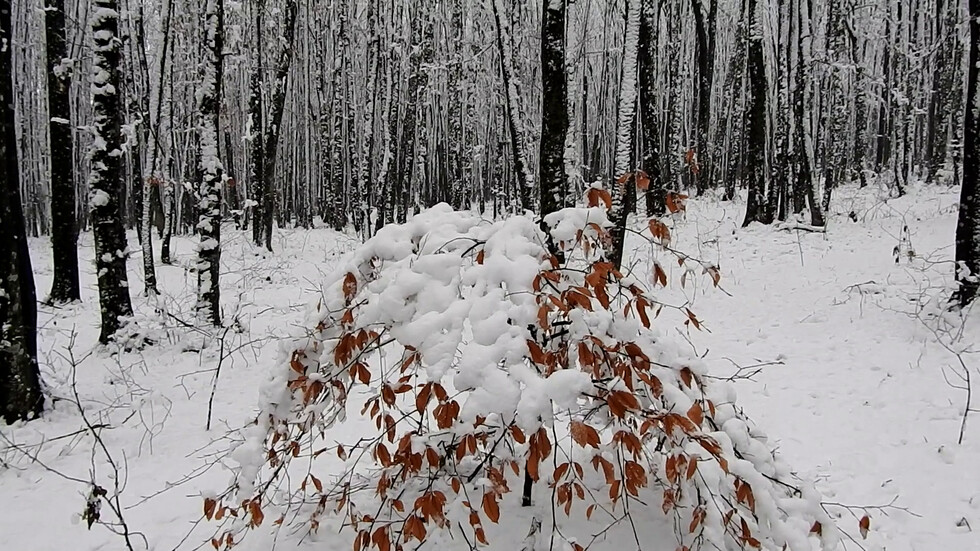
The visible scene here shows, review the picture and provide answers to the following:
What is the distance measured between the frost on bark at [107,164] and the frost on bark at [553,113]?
5042 mm

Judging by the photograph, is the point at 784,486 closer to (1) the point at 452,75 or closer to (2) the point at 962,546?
(2) the point at 962,546

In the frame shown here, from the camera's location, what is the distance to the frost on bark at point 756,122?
39.2ft

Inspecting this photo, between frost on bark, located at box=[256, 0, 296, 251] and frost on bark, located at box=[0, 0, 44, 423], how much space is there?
26.8ft

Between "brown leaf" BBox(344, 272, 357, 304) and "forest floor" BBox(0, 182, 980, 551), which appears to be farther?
"forest floor" BBox(0, 182, 980, 551)

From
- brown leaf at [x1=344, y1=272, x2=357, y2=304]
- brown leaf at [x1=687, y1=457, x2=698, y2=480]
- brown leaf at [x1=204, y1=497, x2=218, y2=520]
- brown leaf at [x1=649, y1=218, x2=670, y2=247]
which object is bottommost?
brown leaf at [x1=204, y1=497, x2=218, y2=520]

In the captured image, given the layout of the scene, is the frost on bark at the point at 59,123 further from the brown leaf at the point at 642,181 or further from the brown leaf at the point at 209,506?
the brown leaf at the point at 642,181

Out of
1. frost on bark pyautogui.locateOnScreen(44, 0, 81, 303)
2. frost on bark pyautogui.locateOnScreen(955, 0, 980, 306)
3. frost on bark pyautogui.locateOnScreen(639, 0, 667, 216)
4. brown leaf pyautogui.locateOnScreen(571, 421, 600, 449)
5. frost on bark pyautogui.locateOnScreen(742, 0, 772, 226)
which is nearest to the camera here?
brown leaf pyautogui.locateOnScreen(571, 421, 600, 449)

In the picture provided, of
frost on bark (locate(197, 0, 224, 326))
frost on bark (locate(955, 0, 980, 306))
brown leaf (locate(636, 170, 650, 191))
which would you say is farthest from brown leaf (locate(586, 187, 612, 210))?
frost on bark (locate(197, 0, 224, 326))

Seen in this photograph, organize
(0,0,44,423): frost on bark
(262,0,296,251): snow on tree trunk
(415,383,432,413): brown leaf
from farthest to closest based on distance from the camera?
(262,0,296,251): snow on tree trunk, (0,0,44,423): frost on bark, (415,383,432,413): brown leaf

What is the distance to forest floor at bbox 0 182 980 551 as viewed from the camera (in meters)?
3.35

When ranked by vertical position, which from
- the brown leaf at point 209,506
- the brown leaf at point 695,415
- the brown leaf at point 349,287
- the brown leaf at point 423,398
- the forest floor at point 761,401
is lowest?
the forest floor at point 761,401

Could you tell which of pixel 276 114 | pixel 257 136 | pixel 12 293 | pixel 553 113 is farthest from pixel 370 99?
pixel 12 293

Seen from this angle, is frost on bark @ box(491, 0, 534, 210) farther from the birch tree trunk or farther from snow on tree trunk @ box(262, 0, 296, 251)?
the birch tree trunk

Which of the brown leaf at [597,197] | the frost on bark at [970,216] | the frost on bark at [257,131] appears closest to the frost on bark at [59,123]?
the frost on bark at [257,131]
